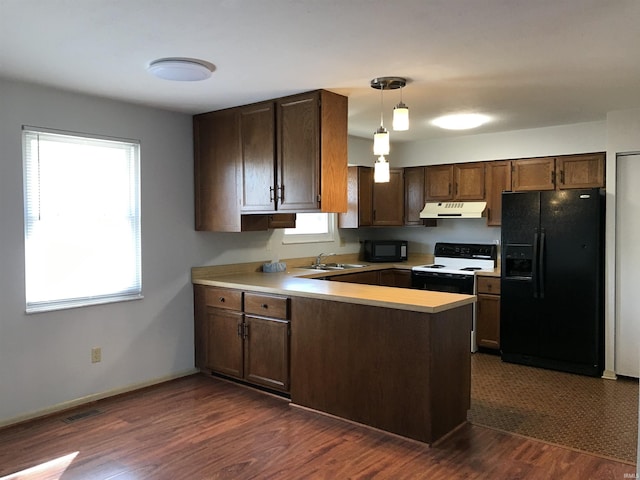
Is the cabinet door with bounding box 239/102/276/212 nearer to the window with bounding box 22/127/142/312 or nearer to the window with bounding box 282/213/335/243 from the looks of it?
the window with bounding box 22/127/142/312

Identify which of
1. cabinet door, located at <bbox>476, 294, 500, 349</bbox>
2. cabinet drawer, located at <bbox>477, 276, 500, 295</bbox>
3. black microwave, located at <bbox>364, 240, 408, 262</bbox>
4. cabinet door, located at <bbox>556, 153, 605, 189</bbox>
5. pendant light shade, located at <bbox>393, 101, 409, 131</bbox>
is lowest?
cabinet door, located at <bbox>476, 294, 500, 349</bbox>

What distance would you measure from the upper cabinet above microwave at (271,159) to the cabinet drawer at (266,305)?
0.61 meters

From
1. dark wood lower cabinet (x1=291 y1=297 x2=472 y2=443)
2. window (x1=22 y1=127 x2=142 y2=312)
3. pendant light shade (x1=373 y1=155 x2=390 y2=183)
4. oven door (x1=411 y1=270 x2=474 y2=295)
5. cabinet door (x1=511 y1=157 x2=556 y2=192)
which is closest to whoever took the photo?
dark wood lower cabinet (x1=291 y1=297 x2=472 y2=443)

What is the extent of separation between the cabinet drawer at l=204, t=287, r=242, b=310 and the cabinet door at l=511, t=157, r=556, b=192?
3005mm

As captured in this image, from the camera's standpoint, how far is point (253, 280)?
4.22m

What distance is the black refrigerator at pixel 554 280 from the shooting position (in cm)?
435

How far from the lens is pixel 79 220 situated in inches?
146

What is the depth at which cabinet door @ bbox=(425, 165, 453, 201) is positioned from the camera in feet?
18.6

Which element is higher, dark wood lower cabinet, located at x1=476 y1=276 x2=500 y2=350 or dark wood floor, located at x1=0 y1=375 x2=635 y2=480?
dark wood lower cabinet, located at x1=476 y1=276 x2=500 y2=350

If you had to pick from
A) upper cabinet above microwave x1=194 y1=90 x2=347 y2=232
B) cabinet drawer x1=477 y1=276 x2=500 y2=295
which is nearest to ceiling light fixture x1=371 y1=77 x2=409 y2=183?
upper cabinet above microwave x1=194 y1=90 x2=347 y2=232

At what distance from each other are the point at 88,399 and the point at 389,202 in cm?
372

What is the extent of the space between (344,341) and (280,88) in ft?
5.79

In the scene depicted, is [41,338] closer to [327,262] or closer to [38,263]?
[38,263]

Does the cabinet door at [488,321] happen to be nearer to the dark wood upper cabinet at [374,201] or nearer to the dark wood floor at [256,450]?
the dark wood upper cabinet at [374,201]
